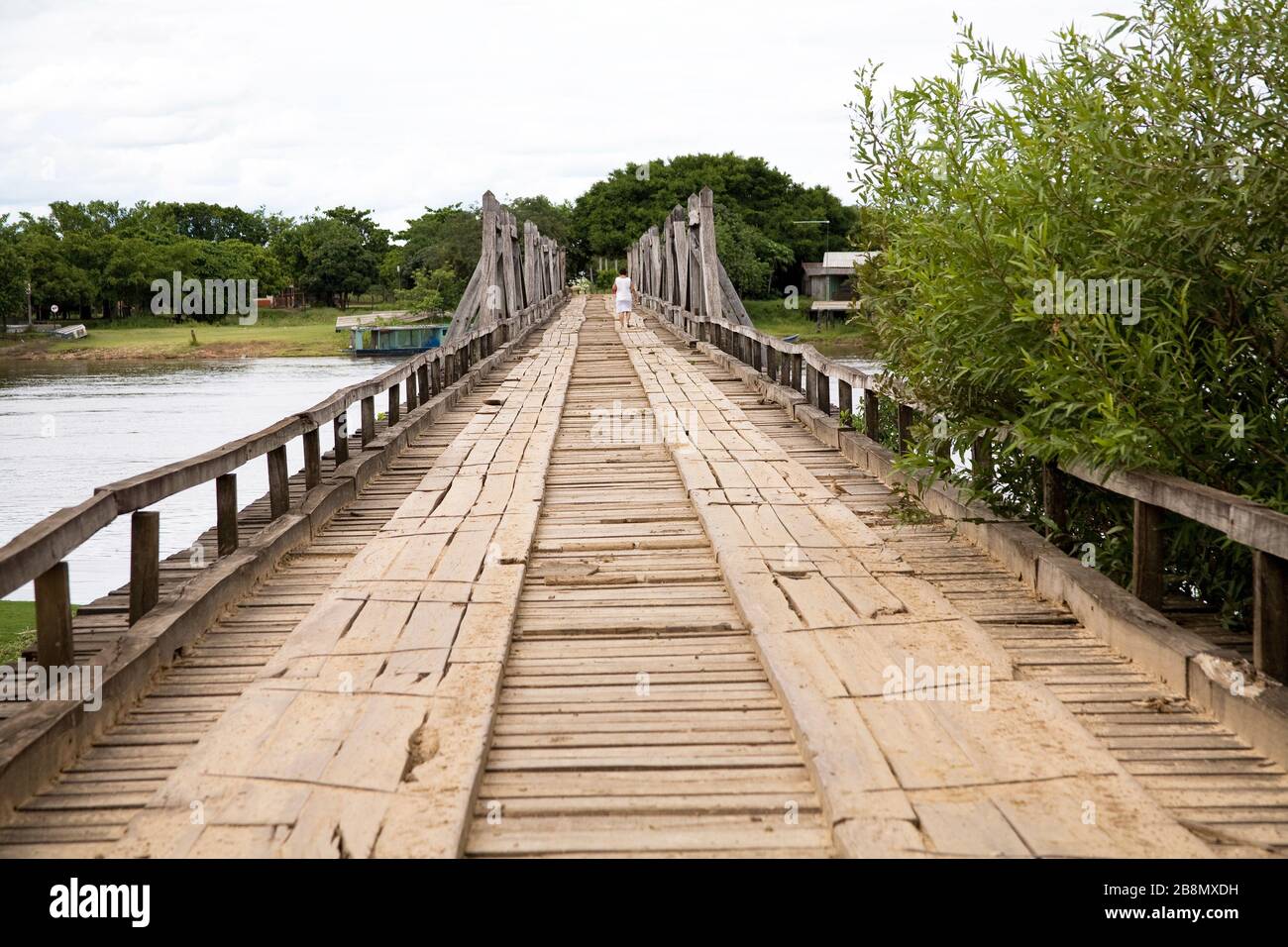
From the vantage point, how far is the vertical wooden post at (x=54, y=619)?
3717mm

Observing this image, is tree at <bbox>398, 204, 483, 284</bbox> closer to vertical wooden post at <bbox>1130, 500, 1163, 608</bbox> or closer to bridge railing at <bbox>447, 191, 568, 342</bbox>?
bridge railing at <bbox>447, 191, 568, 342</bbox>

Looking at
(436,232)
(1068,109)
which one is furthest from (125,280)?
(1068,109)

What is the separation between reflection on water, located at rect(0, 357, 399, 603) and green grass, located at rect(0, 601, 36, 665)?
129 inches

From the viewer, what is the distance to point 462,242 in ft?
254

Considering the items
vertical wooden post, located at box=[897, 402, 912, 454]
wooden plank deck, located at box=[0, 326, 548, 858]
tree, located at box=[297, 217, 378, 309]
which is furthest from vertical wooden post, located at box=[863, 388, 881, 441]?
tree, located at box=[297, 217, 378, 309]

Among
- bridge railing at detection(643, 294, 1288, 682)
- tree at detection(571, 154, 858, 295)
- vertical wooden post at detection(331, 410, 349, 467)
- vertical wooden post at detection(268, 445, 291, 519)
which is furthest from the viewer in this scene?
tree at detection(571, 154, 858, 295)

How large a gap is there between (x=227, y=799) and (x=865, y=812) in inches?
60.2

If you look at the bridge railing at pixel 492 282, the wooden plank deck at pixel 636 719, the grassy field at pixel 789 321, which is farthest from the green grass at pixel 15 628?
the grassy field at pixel 789 321

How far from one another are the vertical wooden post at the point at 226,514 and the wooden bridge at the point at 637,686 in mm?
16

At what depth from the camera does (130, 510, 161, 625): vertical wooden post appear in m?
4.45

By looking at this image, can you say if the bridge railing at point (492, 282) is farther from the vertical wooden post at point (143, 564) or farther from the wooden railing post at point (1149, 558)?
the wooden railing post at point (1149, 558)

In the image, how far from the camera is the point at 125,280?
234ft

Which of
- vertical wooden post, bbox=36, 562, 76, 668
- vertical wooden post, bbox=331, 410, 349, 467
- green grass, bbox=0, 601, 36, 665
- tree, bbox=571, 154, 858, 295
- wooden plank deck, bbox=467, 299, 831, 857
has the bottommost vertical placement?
green grass, bbox=0, 601, 36, 665

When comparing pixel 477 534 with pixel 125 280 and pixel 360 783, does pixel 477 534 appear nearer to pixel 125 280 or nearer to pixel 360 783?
pixel 360 783
